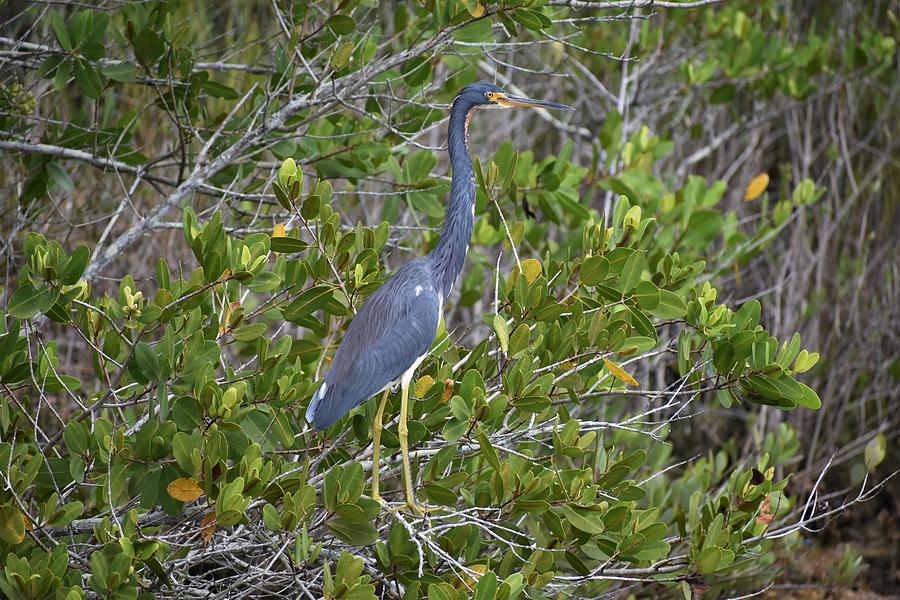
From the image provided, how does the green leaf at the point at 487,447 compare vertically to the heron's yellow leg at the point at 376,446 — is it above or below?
above

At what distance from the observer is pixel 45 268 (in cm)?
286

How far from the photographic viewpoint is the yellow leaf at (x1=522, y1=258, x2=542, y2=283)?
→ 10.8 ft

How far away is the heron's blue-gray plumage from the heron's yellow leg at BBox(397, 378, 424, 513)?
0.19 ft

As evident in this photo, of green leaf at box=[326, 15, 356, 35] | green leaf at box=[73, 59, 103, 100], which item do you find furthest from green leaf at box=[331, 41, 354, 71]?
green leaf at box=[73, 59, 103, 100]

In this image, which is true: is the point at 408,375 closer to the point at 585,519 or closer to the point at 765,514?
the point at 585,519

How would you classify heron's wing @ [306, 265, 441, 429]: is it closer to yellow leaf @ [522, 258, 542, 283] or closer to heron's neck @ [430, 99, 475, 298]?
heron's neck @ [430, 99, 475, 298]

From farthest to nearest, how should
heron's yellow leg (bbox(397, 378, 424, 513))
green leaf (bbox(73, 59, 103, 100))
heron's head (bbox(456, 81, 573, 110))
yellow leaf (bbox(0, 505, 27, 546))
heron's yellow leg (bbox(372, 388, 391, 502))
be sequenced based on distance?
green leaf (bbox(73, 59, 103, 100)) < heron's head (bbox(456, 81, 573, 110)) < heron's yellow leg (bbox(372, 388, 391, 502)) < heron's yellow leg (bbox(397, 378, 424, 513)) < yellow leaf (bbox(0, 505, 27, 546))

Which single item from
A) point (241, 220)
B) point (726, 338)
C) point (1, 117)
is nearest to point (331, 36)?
point (241, 220)

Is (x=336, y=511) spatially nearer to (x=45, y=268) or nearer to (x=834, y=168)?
(x=45, y=268)

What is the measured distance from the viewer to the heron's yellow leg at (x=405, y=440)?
3139 millimetres

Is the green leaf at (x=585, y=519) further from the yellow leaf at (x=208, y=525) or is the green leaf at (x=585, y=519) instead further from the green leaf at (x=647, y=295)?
the yellow leaf at (x=208, y=525)

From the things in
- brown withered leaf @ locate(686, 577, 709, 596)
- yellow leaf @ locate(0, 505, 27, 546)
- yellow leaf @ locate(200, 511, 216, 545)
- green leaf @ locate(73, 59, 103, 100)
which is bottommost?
brown withered leaf @ locate(686, 577, 709, 596)

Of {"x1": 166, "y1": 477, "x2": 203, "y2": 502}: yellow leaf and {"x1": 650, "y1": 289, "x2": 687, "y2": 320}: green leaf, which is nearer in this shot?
{"x1": 166, "y1": 477, "x2": 203, "y2": 502}: yellow leaf

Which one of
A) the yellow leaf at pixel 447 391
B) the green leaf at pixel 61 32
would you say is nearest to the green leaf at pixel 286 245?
the yellow leaf at pixel 447 391
